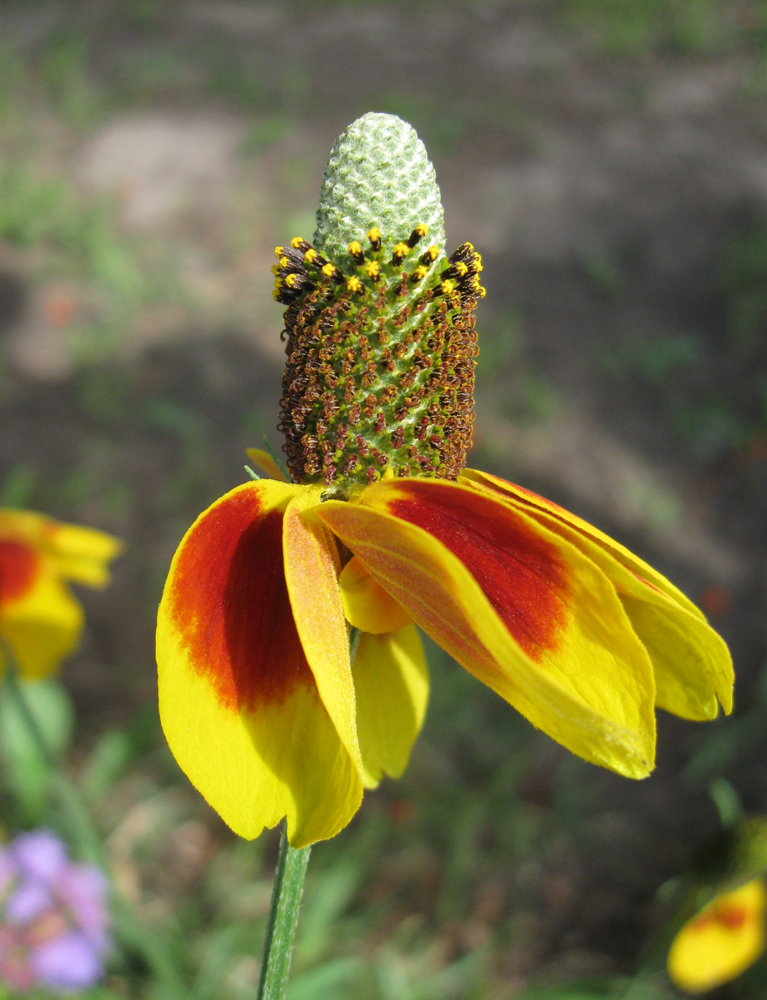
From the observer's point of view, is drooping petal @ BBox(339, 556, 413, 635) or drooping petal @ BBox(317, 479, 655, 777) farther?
drooping petal @ BBox(339, 556, 413, 635)

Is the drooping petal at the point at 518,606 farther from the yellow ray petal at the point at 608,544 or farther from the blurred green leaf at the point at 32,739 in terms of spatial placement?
the blurred green leaf at the point at 32,739

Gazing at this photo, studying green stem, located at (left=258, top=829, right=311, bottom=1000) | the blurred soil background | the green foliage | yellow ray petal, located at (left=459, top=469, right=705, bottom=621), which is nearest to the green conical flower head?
yellow ray petal, located at (left=459, top=469, right=705, bottom=621)

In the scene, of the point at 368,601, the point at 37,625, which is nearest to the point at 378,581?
the point at 368,601

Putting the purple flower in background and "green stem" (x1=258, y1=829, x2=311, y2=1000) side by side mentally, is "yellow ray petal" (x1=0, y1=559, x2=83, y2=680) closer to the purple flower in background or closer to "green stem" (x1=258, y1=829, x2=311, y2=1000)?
the purple flower in background

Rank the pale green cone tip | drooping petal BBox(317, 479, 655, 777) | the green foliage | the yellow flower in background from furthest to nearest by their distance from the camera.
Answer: the green foliage, the yellow flower in background, the pale green cone tip, drooping petal BBox(317, 479, 655, 777)

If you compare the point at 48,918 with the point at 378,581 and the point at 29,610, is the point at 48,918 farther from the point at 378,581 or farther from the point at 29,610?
the point at 378,581

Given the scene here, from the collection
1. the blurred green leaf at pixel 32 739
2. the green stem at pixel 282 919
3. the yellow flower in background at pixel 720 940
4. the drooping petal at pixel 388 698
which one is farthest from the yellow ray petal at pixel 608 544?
the blurred green leaf at pixel 32 739
